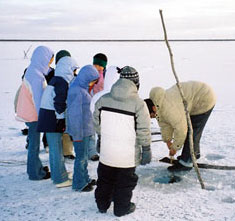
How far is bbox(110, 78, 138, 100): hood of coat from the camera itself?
348 centimetres

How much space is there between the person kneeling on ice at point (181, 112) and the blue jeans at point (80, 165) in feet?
2.94

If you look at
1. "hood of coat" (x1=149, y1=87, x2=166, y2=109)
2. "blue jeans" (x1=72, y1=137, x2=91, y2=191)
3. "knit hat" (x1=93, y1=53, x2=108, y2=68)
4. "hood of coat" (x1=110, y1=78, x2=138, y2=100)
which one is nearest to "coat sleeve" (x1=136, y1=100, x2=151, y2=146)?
"hood of coat" (x1=110, y1=78, x2=138, y2=100)

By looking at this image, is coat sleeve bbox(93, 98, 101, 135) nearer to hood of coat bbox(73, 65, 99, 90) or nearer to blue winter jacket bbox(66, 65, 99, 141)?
blue winter jacket bbox(66, 65, 99, 141)

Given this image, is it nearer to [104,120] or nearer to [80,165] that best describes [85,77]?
[104,120]

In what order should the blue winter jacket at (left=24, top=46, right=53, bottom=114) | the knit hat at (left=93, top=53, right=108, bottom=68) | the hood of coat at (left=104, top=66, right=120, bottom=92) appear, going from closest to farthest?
the blue winter jacket at (left=24, top=46, right=53, bottom=114) < the hood of coat at (left=104, top=66, right=120, bottom=92) < the knit hat at (left=93, top=53, right=108, bottom=68)

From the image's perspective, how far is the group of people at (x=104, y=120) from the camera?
3521 millimetres

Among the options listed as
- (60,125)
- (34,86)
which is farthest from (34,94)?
(60,125)

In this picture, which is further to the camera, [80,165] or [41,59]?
[41,59]

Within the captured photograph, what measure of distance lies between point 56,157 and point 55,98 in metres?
0.75

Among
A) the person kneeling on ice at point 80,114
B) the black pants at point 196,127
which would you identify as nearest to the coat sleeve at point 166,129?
the black pants at point 196,127

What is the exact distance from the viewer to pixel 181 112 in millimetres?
4309

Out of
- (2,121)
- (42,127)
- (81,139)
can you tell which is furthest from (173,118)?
(2,121)

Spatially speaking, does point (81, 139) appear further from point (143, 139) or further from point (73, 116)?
point (143, 139)

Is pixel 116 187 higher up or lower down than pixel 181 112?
lower down
